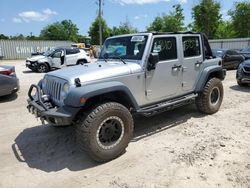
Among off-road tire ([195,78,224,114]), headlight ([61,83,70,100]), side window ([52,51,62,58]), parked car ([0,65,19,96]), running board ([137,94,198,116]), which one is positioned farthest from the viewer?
side window ([52,51,62,58])

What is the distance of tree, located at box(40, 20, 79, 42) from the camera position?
95375 millimetres

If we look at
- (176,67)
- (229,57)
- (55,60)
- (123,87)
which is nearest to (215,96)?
(176,67)

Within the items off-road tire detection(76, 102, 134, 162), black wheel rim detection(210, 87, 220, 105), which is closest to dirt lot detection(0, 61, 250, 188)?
off-road tire detection(76, 102, 134, 162)

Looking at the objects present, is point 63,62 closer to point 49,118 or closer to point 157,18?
point 49,118

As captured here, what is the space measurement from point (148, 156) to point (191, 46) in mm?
2908

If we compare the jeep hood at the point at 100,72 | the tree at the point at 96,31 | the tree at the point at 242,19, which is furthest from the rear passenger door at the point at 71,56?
the tree at the point at 96,31

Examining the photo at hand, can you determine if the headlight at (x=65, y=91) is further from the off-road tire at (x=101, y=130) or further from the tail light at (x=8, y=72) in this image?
the tail light at (x=8, y=72)

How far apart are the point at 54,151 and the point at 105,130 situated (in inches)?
Result: 43.7

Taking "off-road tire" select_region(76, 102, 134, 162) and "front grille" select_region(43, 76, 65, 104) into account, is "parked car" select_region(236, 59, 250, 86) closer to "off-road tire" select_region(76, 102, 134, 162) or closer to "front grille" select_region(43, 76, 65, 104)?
"off-road tire" select_region(76, 102, 134, 162)

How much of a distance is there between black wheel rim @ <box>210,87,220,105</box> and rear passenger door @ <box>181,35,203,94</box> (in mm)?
780

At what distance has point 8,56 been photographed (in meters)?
37.7

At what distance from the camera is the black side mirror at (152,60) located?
16.3 feet

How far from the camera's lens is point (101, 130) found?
435 centimetres

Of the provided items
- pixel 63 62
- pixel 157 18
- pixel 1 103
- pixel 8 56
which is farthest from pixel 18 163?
pixel 157 18
